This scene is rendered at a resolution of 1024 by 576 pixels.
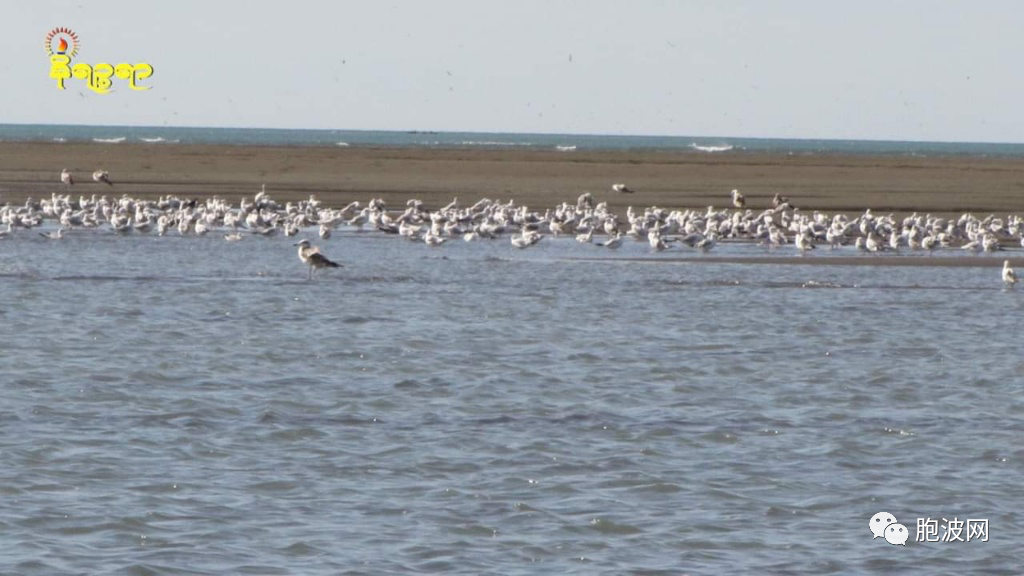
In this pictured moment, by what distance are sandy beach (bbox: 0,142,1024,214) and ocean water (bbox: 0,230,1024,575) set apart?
1815cm

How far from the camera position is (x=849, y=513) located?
8562 millimetres

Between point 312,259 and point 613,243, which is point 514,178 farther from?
point 312,259

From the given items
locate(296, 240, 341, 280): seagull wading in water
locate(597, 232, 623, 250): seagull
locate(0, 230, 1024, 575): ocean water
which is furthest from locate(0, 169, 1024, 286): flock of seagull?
locate(0, 230, 1024, 575): ocean water

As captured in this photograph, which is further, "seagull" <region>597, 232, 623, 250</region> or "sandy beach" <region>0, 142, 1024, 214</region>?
"sandy beach" <region>0, 142, 1024, 214</region>

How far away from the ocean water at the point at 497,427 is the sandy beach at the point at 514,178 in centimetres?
1815

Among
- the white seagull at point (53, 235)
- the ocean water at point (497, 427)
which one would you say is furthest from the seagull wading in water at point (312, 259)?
the white seagull at point (53, 235)

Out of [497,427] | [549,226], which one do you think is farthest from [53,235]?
[497,427]

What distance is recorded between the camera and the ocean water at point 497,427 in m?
7.86

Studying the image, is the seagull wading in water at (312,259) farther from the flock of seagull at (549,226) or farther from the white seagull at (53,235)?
the white seagull at (53,235)

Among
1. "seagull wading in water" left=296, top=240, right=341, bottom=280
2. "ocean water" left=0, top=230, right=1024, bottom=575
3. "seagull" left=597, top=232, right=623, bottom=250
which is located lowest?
"ocean water" left=0, top=230, right=1024, bottom=575

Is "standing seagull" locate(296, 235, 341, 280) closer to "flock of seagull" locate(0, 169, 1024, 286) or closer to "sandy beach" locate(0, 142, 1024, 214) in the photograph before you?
"flock of seagull" locate(0, 169, 1024, 286)

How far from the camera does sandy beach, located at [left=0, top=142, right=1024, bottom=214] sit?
38750 millimetres

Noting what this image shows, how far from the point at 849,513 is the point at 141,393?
17.1ft

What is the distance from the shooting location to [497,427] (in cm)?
1063
